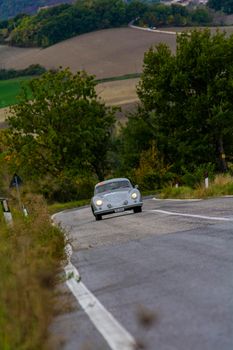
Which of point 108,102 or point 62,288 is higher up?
point 62,288

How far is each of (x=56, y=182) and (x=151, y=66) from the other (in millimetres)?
14253

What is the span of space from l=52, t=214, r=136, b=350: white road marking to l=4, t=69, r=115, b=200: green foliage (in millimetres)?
58881

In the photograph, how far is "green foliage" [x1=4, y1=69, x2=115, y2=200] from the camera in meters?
69.3

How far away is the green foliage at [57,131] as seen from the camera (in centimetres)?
6931

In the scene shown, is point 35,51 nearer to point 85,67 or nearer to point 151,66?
point 85,67

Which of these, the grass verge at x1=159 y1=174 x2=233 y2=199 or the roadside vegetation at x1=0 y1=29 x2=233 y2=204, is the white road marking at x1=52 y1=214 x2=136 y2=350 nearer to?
the grass verge at x1=159 y1=174 x2=233 y2=199

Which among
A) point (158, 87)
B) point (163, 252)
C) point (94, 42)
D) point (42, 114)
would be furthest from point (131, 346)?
point (94, 42)

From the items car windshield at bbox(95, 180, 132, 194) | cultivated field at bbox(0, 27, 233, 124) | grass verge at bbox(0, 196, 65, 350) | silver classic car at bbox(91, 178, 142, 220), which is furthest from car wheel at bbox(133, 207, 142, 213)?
cultivated field at bbox(0, 27, 233, 124)

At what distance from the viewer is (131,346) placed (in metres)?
5.03

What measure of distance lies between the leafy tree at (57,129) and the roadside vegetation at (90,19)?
7002 centimetres

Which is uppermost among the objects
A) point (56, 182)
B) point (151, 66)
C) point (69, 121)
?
point (151, 66)

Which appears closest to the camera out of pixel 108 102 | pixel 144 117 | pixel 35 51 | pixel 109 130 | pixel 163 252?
pixel 163 252

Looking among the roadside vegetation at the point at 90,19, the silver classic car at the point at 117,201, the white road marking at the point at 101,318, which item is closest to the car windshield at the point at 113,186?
the silver classic car at the point at 117,201

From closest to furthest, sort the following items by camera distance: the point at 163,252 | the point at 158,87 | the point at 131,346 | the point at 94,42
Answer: the point at 131,346 < the point at 163,252 < the point at 158,87 < the point at 94,42
